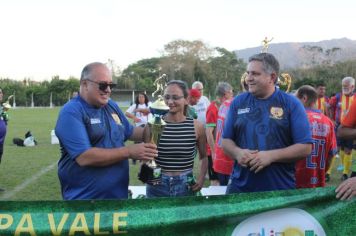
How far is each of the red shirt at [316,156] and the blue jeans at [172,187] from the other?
1633mm

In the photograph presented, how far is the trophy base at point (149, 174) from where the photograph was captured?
3.83m

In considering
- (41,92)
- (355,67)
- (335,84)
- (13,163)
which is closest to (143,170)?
(13,163)

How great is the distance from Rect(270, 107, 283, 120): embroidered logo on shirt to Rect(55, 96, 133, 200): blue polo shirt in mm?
1263

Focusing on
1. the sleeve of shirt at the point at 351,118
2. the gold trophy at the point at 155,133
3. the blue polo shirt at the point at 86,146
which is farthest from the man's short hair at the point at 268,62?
the blue polo shirt at the point at 86,146

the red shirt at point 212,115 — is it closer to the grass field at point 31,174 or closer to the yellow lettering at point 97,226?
the grass field at point 31,174

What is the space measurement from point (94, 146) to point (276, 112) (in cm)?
149

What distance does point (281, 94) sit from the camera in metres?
3.74

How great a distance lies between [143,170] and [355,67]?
4572 cm

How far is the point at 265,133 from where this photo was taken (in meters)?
3.56

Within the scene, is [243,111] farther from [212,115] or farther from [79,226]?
[212,115]

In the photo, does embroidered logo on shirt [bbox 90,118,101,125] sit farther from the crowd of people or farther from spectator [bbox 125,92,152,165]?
spectator [bbox 125,92,152,165]

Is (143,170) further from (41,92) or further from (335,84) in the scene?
(41,92)

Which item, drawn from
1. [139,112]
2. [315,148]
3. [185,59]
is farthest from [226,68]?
[315,148]

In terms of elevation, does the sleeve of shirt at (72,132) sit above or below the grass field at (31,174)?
above
